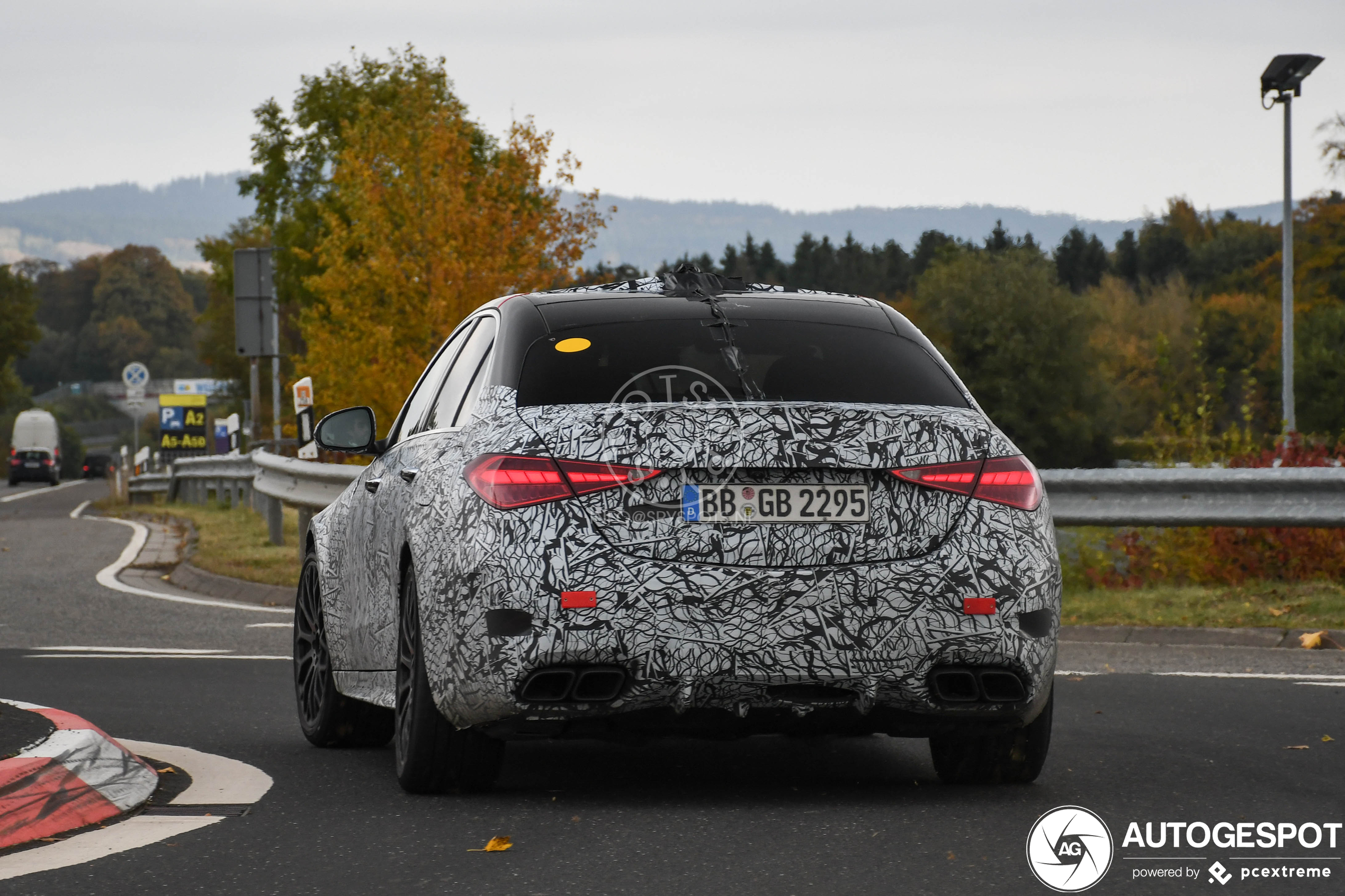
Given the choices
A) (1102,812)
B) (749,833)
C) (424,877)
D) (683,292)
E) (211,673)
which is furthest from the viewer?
(211,673)

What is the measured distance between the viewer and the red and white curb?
5.08m

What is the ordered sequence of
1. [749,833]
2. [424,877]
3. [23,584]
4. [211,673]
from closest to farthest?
[424,877]
[749,833]
[211,673]
[23,584]

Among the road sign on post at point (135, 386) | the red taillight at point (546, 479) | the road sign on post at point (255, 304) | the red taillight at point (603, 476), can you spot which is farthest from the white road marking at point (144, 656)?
the road sign on post at point (135, 386)

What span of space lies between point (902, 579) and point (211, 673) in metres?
5.30

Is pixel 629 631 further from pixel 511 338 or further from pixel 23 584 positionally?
pixel 23 584

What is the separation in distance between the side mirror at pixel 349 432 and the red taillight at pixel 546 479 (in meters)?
1.76

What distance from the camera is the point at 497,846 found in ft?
15.9

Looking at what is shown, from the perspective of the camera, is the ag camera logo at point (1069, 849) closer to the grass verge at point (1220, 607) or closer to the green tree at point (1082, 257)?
the grass verge at point (1220, 607)

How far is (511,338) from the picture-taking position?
5801 mm

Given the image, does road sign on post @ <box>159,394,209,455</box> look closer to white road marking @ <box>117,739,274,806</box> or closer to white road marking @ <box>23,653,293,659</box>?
white road marking @ <box>23,653,293,659</box>

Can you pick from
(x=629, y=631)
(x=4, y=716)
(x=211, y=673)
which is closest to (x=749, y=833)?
(x=629, y=631)

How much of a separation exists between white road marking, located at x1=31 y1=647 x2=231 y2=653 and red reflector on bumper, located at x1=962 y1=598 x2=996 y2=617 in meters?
6.51

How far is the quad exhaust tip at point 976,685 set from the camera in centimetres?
519

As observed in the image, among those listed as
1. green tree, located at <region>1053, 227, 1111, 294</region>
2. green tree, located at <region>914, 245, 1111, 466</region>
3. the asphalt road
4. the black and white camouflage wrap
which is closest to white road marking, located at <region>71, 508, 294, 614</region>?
the asphalt road
